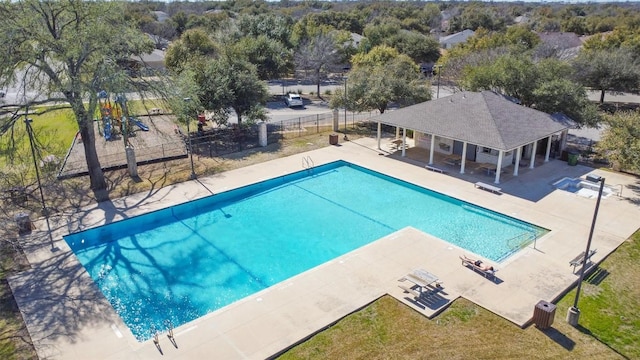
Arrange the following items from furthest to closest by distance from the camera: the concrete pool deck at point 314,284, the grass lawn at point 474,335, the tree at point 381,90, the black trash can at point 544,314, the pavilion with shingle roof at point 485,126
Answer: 1. the tree at point 381,90
2. the pavilion with shingle roof at point 485,126
3. the black trash can at point 544,314
4. the concrete pool deck at point 314,284
5. the grass lawn at point 474,335

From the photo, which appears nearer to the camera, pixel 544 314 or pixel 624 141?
pixel 544 314

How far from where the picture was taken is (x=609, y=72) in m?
40.2

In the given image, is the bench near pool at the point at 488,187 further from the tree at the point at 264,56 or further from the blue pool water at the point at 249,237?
the tree at the point at 264,56

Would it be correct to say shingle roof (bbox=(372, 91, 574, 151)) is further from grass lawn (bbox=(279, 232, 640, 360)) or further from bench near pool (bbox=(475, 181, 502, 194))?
grass lawn (bbox=(279, 232, 640, 360))

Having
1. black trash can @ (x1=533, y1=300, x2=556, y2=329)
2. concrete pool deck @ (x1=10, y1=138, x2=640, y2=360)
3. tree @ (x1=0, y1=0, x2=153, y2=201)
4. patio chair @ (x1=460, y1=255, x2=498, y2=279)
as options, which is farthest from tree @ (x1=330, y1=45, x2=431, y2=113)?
black trash can @ (x1=533, y1=300, x2=556, y2=329)

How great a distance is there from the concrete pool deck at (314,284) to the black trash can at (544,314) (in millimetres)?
360

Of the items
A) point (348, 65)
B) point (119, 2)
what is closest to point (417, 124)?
point (119, 2)

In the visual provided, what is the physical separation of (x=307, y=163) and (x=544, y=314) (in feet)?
55.1

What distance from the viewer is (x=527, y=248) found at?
17.6 m

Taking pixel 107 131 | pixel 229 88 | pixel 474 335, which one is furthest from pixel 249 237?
pixel 107 131

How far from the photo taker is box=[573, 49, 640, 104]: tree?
130ft

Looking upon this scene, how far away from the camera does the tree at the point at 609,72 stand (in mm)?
39750

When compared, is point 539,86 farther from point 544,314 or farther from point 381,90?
point 544,314

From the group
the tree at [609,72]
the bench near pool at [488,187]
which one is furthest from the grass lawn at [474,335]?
the tree at [609,72]
